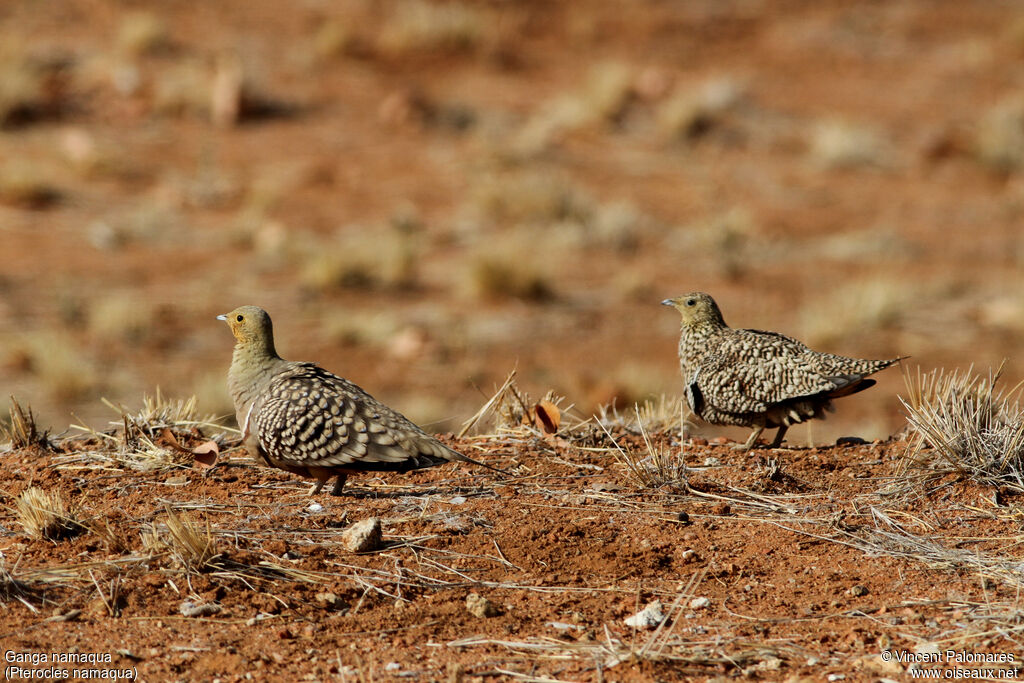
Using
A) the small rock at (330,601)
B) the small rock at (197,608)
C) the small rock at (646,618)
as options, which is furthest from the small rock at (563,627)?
the small rock at (197,608)

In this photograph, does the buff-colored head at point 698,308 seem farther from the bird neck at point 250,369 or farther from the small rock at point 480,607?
the small rock at point 480,607

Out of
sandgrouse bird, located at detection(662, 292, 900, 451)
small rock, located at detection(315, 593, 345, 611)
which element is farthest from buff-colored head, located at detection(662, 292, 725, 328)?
small rock, located at detection(315, 593, 345, 611)

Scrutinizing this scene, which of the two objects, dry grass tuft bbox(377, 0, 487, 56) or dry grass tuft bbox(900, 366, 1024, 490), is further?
dry grass tuft bbox(377, 0, 487, 56)

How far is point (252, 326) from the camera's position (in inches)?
231

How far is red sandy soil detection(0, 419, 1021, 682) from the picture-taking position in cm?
413

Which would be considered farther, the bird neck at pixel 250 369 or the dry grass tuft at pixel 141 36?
the dry grass tuft at pixel 141 36

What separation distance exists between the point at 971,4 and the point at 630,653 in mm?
26906

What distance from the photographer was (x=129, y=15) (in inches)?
832

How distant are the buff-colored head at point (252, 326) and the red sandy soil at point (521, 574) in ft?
2.11

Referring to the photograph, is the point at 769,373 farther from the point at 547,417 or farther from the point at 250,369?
the point at 250,369

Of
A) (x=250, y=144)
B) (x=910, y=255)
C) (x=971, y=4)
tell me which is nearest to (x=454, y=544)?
(x=910, y=255)

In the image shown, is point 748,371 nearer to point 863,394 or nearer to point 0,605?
point 0,605

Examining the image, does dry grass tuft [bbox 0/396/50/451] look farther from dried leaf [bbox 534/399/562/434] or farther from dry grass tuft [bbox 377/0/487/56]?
dry grass tuft [bbox 377/0/487/56]

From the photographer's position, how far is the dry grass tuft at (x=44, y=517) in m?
4.86
